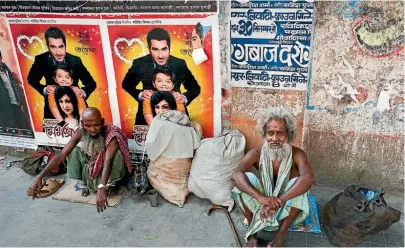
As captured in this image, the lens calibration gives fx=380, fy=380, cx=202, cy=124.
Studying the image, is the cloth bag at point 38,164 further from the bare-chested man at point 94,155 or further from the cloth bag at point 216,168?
the cloth bag at point 216,168

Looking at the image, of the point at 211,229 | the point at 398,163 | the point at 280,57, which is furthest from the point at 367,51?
the point at 211,229

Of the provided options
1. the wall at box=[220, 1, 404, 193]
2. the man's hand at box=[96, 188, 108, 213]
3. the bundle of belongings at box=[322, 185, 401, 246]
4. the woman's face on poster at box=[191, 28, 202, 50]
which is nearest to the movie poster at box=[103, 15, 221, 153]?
the woman's face on poster at box=[191, 28, 202, 50]

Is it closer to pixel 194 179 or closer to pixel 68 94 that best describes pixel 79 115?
pixel 68 94

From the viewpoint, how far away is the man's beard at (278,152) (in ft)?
11.0

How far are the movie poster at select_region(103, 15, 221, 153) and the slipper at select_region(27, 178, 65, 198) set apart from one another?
3.80 ft

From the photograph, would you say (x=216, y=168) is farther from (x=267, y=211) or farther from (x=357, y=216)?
(x=357, y=216)

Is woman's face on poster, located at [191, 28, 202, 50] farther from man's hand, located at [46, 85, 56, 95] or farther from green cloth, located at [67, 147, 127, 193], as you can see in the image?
man's hand, located at [46, 85, 56, 95]

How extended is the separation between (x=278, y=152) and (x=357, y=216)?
0.86m

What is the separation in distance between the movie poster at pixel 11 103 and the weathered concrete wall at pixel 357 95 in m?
3.60

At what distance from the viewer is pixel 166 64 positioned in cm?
423

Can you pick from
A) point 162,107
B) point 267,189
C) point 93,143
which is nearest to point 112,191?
point 93,143

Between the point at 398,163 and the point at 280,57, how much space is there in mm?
1630

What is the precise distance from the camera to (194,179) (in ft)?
13.3

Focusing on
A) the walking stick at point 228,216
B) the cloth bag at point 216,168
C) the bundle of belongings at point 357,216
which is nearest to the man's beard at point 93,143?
the cloth bag at point 216,168
